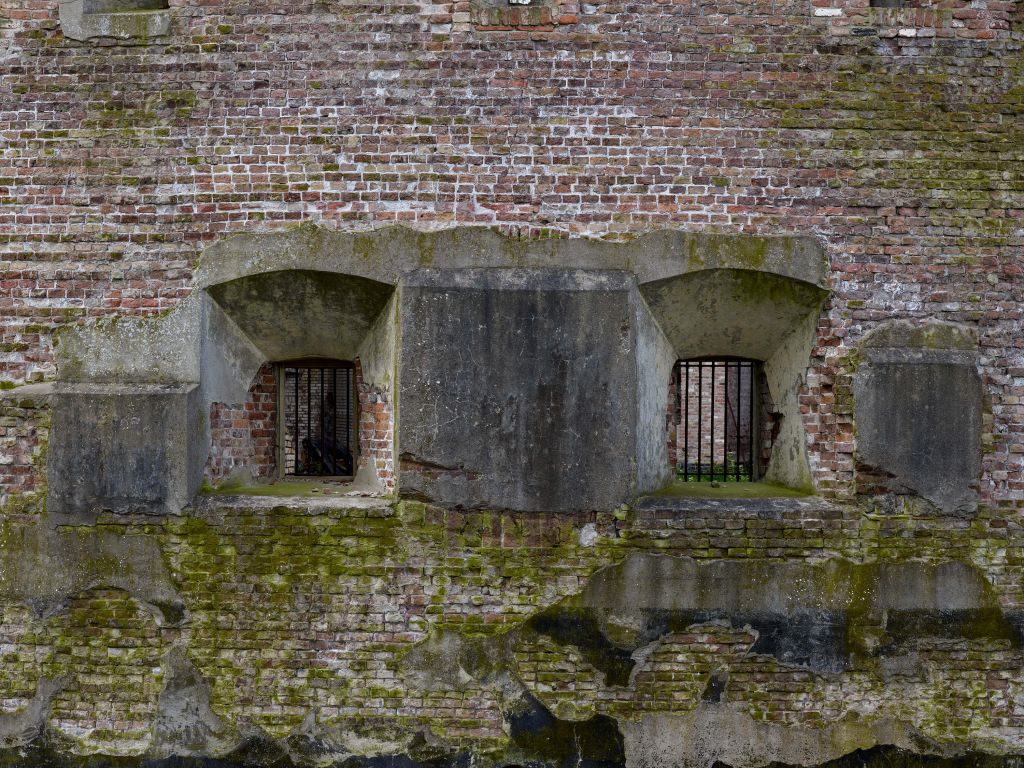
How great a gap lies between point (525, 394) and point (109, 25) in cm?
356

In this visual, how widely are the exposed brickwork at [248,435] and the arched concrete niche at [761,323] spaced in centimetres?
274

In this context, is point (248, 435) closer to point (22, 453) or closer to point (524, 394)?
point (22, 453)

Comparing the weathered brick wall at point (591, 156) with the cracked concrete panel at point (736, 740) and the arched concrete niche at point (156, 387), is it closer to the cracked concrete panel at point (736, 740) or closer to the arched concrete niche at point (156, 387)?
the arched concrete niche at point (156, 387)

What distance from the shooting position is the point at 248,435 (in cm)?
512

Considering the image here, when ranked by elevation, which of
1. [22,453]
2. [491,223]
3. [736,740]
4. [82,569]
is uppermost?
[491,223]

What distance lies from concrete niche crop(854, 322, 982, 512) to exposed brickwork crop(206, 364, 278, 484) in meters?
3.93

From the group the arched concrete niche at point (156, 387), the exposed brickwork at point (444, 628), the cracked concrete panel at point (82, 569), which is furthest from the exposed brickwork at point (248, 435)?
the cracked concrete panel at point (82, 569)

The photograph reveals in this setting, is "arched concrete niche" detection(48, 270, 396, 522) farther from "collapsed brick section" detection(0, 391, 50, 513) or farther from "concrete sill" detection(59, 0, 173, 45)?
"concrete sill" detection(59, 0, 173, 45)

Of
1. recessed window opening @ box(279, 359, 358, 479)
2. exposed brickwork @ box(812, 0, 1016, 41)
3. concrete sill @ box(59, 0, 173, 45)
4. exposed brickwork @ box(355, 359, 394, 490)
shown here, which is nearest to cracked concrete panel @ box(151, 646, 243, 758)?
exposed brickwork @ box(355, 359, 394, 490)

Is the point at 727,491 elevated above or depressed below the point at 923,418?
below

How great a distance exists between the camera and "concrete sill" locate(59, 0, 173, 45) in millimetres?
4711

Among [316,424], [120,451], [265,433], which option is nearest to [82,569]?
[120,451]

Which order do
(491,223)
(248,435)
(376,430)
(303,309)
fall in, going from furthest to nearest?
(248,435) < (376,430) < (303,309) < (491,223)

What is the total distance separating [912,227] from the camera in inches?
182
